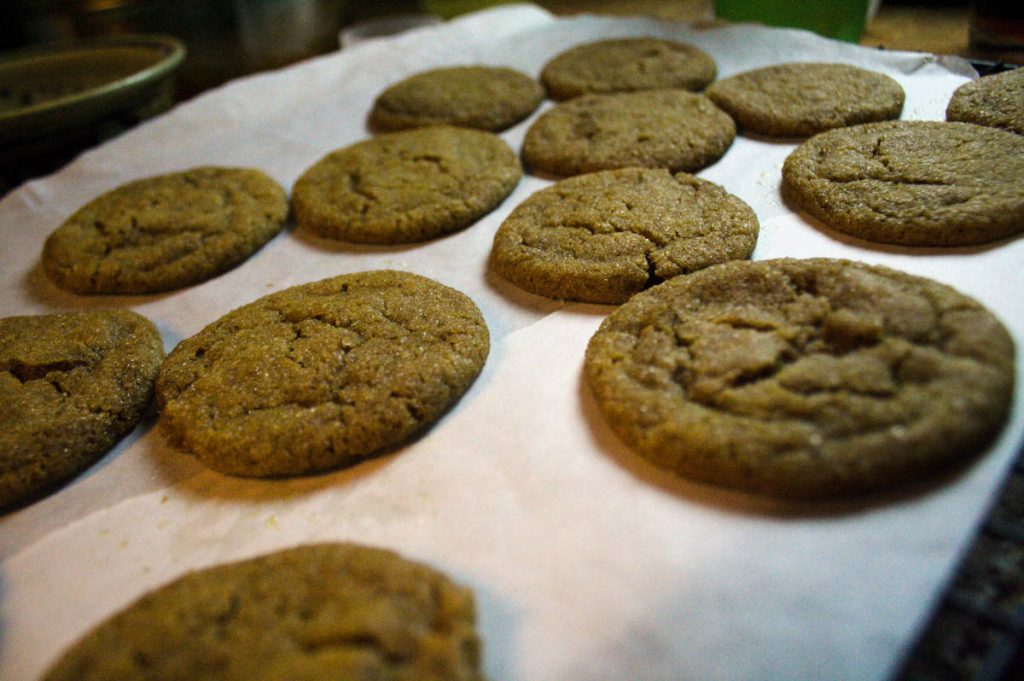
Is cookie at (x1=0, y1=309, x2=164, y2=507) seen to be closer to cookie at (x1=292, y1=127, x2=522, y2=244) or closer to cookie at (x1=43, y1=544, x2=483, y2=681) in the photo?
cookie at (x1=43, y1=544, x2=483, y2=681)

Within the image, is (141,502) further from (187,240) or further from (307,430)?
(187,240)

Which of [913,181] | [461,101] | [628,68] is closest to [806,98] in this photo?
[913,181]

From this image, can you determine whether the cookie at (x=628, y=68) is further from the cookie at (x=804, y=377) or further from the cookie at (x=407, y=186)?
the cookie at (x=804, y=377)

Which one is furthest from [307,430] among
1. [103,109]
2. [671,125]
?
[103,109]

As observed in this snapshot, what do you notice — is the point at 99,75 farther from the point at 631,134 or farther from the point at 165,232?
the point at 631,134

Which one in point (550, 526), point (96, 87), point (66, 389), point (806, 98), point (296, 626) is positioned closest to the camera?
point (296, 626)

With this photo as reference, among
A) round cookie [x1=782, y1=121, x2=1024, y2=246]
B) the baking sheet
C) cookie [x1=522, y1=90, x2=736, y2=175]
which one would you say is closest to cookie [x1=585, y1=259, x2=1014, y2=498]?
the baking sheet
